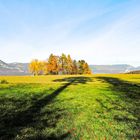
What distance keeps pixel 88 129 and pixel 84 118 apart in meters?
1.82

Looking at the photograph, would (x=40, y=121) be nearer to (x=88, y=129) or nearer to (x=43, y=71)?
(x=88, y=129)

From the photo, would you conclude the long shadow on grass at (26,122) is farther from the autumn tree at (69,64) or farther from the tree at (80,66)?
the tree at (80,66)

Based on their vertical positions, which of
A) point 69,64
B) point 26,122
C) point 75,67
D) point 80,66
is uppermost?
point 69,64

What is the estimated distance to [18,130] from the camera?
24.3 feet

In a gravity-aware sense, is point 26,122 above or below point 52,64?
below

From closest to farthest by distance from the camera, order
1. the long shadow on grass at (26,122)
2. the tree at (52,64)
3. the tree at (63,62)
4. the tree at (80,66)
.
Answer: the long shadow on grass at (26,122), the tree at (52,64), the tree at (63,62), the tree at (80,66)

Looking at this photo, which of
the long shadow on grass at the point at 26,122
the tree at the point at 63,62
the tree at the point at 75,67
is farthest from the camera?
the tree at the point at 75,67

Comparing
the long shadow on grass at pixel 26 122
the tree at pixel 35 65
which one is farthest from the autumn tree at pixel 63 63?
the long shadow on grass at pixel 26 122

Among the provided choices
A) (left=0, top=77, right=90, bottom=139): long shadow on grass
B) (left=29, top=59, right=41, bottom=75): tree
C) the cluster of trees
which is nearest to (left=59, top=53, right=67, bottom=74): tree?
the cluster of trees

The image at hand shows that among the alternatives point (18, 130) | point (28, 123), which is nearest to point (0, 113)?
point (28, 123)

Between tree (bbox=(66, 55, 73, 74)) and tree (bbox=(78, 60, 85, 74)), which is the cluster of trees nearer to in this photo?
tree (bbox=(66, 55, 73, 74))

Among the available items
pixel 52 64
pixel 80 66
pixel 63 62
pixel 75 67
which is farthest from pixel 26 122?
pixel 80 66

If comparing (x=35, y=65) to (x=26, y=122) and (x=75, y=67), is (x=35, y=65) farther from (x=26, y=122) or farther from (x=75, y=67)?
(x=26, y=122)

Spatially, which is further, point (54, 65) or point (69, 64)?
point (69, 64)
